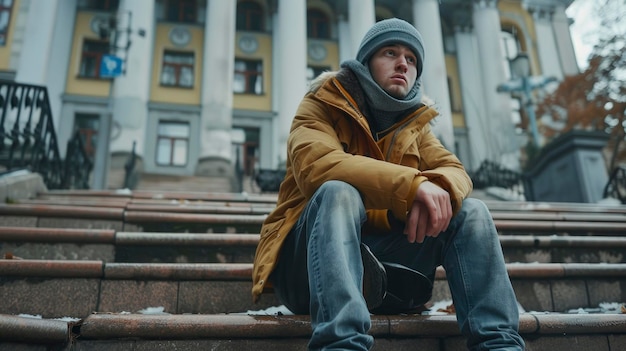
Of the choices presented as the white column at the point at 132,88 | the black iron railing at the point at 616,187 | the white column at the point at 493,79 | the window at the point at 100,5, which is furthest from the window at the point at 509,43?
the window at the point at 100,5

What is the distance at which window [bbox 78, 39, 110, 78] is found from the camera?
19.1 m

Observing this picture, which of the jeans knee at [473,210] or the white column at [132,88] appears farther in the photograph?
the white column at [132,88]

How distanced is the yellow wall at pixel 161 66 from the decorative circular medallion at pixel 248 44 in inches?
64.4

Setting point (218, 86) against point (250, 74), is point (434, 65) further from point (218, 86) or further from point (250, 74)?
point (218, 86)

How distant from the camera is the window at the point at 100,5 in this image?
19656 mm

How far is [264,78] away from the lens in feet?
67.7

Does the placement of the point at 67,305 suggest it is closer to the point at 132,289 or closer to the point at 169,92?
the point at 132,289

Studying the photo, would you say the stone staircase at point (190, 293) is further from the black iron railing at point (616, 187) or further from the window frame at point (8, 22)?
the window frame at point (8, 22)

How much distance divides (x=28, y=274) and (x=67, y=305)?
22 centimetres

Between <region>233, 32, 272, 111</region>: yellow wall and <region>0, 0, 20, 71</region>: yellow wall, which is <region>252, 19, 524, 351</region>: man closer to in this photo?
<region>233, 32, 272, 111</region>: yellow wall

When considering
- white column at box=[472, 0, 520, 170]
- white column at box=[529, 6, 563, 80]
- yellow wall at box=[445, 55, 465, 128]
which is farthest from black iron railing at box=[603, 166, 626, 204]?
white column at box=[529, 6, 563, 80]

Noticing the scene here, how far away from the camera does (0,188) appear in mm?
3994

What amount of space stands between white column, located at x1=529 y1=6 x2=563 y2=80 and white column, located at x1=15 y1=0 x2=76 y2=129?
19637mm

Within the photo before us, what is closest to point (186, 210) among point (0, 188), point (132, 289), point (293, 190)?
point (0, 188)
